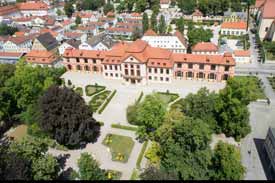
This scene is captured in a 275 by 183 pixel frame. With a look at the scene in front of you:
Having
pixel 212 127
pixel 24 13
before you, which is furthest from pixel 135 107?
pixel 24 13

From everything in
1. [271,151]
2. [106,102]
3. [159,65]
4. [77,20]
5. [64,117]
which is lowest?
[271,151]

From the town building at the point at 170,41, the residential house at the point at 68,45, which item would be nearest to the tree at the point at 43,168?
the residential house at the point at 68,45

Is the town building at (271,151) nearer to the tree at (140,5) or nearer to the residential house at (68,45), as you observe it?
the residential house at (68,45)

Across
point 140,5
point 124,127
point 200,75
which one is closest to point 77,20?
point 140,5

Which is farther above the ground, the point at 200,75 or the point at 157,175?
the point at 200,75

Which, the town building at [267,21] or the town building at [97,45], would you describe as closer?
the town building at [97,45]

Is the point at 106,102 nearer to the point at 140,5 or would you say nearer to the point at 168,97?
the point at 168,97

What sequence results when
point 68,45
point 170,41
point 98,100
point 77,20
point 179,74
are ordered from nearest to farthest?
point 98,100, point 179,74, point 170,41, point 68,45, point 77,20
